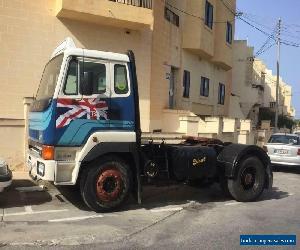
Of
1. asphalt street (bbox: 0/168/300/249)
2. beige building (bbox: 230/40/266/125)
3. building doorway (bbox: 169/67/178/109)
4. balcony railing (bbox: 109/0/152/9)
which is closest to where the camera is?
asphalt street (bbox: 0/168/300/249)

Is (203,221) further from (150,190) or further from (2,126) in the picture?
(2,126)

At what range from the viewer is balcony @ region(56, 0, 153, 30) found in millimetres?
15430

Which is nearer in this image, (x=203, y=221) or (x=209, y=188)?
(x=203, y=221)

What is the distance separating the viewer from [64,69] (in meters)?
8.48

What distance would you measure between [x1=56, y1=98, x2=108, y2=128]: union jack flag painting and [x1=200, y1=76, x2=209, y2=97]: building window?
18461 mm

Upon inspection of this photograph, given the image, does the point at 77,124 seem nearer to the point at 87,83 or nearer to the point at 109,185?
the point at 87,83

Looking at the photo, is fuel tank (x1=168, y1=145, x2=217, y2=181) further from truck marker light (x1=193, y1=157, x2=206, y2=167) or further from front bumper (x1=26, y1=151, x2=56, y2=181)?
front bumper (x1=26, y1=151, x2=56, y2=181)

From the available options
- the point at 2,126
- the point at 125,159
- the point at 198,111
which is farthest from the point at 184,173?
the point at 198,111

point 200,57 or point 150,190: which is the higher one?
point 200,57

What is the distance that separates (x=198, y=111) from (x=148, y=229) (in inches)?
736

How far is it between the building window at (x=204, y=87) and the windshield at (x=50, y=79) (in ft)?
59.2

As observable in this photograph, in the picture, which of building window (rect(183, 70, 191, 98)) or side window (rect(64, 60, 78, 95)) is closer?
side window (rect(64, 60, 78, 95))

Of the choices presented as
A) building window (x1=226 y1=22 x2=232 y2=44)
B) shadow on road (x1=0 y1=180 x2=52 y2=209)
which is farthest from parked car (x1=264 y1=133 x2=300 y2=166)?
building window (x1=226 y1=22 x2=232 y2=44)

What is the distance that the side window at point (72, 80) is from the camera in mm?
8453
